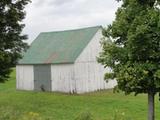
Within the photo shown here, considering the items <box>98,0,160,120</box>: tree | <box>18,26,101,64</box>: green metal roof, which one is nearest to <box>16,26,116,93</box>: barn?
<box>18,26,101,64</box>: green metal roof

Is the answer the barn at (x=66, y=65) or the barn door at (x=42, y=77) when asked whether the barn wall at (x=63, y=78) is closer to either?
the barn at (x=66, y=65)

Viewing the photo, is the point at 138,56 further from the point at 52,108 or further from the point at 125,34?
the point at 52,108

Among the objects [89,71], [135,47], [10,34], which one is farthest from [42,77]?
[135,47]

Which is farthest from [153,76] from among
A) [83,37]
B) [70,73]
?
[83,37]

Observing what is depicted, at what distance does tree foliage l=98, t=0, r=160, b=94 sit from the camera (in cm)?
1202

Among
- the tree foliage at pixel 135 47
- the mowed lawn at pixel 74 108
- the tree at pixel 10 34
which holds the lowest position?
the mowed lawn at pixel 74 108

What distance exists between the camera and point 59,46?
1772 inches

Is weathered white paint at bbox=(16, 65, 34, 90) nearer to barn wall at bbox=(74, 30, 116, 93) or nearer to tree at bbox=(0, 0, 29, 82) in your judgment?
barn wall at bbox=(74, 30, 116, 93)

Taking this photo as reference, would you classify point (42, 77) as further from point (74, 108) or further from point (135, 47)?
point (135, 47)

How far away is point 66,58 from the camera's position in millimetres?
41594

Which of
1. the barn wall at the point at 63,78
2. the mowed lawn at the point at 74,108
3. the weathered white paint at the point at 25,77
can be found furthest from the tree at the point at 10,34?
the weathered white paint at the point at 25,77

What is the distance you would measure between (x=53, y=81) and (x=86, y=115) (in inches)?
1199

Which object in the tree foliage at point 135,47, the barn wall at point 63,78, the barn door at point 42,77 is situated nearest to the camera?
the tree foliage at point 135,47

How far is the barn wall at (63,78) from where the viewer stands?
133 feet
